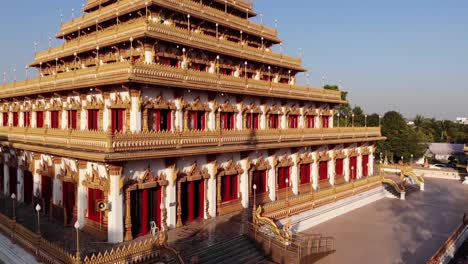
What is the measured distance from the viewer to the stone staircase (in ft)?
58.8

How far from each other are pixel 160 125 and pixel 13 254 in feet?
33.5

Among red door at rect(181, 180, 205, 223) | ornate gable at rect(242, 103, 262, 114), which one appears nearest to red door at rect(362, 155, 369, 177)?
ornate gable at rect(242, 103, 262, 114)

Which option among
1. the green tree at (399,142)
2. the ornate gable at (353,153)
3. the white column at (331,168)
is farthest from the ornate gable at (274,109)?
the green tree at (399,142)

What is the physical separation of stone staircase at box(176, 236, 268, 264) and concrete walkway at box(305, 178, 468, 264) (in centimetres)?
389

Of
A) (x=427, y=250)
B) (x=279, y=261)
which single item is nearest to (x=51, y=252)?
(x=279, y=261)

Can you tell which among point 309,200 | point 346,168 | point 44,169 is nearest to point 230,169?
point 309,200

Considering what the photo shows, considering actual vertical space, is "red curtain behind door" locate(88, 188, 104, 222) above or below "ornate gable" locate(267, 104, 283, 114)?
below

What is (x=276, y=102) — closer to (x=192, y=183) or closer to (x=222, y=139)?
(x=222, y=139)

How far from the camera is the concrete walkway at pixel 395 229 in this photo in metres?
21.9

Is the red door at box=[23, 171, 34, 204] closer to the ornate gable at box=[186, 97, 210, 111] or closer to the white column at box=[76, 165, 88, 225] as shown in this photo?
the white column at box=[76, 165, 88, 225]

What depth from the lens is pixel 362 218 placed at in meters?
30.2

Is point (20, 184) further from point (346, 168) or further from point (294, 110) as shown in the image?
point (346, 168)

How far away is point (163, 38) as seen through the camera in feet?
82.7

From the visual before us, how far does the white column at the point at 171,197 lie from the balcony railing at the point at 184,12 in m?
12.4
